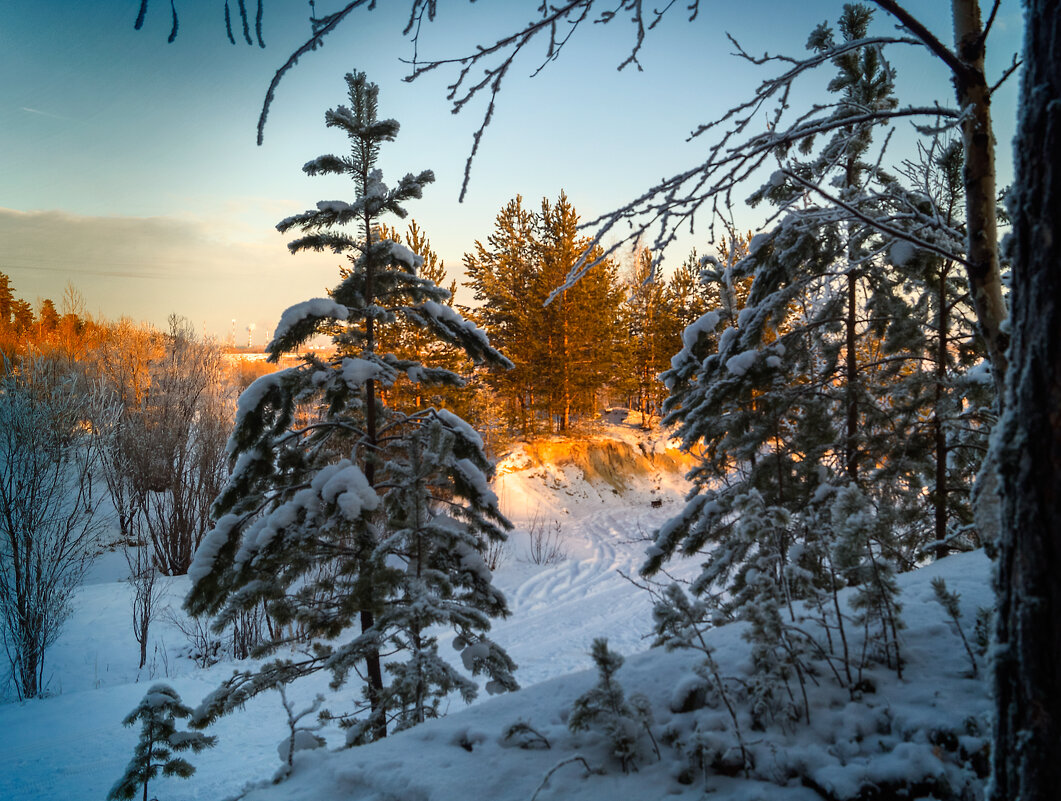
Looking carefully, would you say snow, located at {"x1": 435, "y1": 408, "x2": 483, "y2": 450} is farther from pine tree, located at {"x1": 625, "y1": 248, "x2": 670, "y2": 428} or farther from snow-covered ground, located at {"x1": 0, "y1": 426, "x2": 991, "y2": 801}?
pine tree, located at {"x1": 625, "y1": 248, "x2": 670, "y2": 428}

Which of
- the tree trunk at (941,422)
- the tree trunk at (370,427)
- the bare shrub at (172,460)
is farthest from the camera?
the bare shrub at (172,460)

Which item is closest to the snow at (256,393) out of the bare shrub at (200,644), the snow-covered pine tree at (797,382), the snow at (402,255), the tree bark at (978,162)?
the snow at (402,255)

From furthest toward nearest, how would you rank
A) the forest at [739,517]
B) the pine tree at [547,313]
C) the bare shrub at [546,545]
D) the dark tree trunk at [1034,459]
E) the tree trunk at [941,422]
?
the pine tree at [547,313], the bare shrub at [546,545], the tree trunk at [941,422], the forest at [739,517], the dark tree trunk at [1034,459]

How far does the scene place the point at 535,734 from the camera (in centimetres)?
212

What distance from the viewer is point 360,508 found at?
12.6 ft

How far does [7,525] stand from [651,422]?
21.2 meters

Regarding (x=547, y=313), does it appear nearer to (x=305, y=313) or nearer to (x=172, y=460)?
(x=172, y=460)

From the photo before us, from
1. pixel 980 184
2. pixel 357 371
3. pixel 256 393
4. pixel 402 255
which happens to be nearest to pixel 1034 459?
pixel 980 184

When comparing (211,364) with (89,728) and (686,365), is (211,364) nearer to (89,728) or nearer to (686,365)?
(89,728)

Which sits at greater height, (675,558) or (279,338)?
(279,338)

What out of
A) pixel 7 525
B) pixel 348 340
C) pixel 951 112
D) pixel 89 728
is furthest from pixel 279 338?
pixel 7 525

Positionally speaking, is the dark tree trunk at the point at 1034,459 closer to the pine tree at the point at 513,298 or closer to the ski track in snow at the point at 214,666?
the ski track in snow at the point at 214,666

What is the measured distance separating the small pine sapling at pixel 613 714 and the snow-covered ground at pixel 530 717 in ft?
0.22

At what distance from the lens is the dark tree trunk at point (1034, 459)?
99cm
